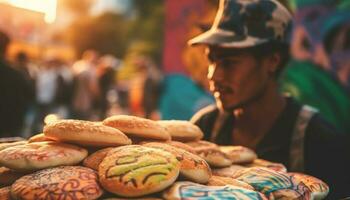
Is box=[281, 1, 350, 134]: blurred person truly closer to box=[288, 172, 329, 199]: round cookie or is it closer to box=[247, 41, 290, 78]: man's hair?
box=[247, 41, 290, 78]: man's hair

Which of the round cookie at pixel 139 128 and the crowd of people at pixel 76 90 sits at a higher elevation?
the round cookie at pixel 139 128

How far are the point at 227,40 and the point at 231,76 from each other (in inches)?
8.6

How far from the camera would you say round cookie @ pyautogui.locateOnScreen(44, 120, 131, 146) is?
1.64 metres

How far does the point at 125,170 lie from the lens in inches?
55.4

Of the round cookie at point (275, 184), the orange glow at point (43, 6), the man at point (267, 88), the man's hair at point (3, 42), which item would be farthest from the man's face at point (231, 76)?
the man's hair at point (3, 42)

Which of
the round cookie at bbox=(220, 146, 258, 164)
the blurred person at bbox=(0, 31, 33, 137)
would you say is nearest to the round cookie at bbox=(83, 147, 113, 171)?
the round cookie at bbox=(220, 146, 258, 164)

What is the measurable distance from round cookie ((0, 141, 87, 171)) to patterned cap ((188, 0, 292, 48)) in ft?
3.83

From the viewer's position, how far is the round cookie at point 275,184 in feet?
4.93

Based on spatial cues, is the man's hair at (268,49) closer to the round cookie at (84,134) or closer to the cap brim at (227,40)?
the cap brim at (227,40)

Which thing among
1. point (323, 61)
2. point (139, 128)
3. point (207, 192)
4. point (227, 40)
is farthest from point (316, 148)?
point (323, 61)

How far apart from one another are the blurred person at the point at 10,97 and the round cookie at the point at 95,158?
12.2ft

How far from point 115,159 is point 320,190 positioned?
80 centimetres

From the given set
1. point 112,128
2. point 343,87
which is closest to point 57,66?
point 343,87

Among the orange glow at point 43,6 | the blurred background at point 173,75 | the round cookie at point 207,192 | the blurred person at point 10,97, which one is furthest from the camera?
the blurred background at point 173,75
